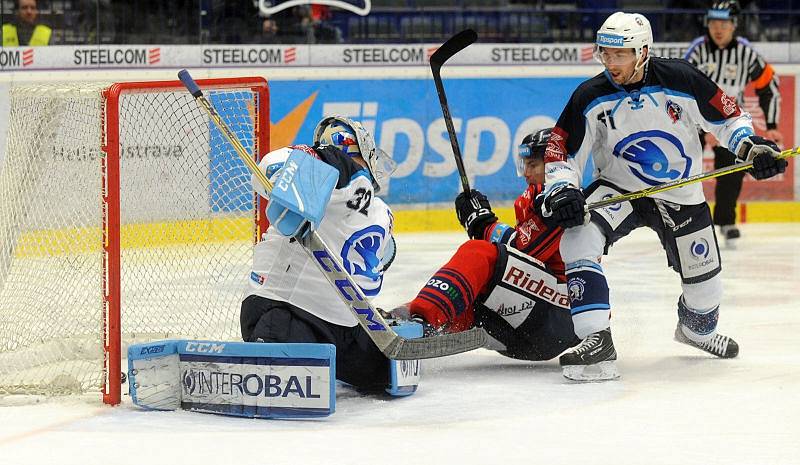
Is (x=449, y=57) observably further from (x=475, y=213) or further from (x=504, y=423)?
(x=504, y=423)

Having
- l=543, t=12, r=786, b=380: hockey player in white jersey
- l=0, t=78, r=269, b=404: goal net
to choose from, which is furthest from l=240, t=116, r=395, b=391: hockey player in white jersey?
l=543, t=12, r=786, b=380: hockey player in white jersey

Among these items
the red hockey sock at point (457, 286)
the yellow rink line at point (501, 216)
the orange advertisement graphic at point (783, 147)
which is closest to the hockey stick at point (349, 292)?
the red hockey sock at point (457, 286)

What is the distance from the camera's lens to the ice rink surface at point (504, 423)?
2.90m

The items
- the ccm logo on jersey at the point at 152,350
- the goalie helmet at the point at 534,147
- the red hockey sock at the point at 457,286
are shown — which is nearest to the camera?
the ccm logo on jersey at the point at 152,350

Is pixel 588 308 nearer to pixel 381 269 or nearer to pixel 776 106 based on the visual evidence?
pixel 381 269

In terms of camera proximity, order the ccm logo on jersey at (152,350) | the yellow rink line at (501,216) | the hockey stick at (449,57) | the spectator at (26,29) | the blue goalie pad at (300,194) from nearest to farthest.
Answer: the blue goalie pad at (300,194) < the ccm logo on jersey at (152,350) < the hockey stick at (449,57) < the spectator at (26,29) < the yellow rink line at (501,216)

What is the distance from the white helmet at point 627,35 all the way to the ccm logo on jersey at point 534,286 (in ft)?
2.05

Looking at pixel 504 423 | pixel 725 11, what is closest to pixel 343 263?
pixel 504 423

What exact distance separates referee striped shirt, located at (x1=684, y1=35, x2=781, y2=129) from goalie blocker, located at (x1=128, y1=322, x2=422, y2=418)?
162 inches

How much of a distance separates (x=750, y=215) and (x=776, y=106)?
0.92 metres

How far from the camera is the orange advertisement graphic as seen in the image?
7496 millimetres

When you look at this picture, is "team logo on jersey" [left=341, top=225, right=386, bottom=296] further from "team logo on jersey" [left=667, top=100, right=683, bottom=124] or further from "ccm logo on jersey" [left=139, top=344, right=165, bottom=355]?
"team logo on jersey" [left=667, top=100, right=683, bottom=124]

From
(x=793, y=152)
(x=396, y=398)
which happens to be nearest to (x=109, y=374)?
(x=396, y=398)

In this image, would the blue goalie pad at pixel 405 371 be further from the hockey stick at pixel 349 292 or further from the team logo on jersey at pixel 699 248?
the team logo on jersey at pixel 699 248
